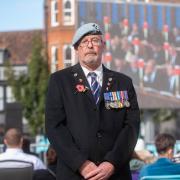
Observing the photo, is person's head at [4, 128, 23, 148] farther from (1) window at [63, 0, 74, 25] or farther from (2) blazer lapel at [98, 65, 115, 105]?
(1) window at [63, 0, 74, 25]

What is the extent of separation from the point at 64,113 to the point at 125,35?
32158 millimetres

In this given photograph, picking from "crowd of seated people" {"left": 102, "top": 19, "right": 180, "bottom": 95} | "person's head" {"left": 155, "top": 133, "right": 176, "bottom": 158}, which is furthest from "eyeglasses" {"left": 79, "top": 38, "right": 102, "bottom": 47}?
"crowd of seated people" {"left": 102, "top": 19, "right": 180, "bottom": 95}

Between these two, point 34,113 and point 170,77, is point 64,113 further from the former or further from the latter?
point 34,113

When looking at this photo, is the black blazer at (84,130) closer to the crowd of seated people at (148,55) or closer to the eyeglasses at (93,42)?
the eyeglasses at (93,42)

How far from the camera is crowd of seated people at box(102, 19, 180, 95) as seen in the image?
118 ft

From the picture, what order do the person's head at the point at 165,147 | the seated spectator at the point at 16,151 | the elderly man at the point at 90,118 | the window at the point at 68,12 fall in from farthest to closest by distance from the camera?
the window at the point at 68,12 < the seated spectator at the point at 16,151 < the person's head at the point at 165,147 < the elderly man at the point at 90,118

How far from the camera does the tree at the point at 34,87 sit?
42.0m

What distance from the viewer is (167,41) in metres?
37.1

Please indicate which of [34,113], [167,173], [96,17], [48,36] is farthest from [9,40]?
[167,173]

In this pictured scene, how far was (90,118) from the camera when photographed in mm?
4176

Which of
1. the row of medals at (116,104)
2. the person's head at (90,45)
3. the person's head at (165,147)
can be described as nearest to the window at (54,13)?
the person's head at (165,147)

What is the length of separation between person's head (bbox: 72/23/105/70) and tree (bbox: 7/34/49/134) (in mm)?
37376

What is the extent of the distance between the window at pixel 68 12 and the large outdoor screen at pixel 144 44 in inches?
397

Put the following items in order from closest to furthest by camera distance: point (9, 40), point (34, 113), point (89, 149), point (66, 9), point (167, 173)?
point (89, 149) < point (167, 173) < point (34, 113) < point (66, 9) < point (9, 40)
